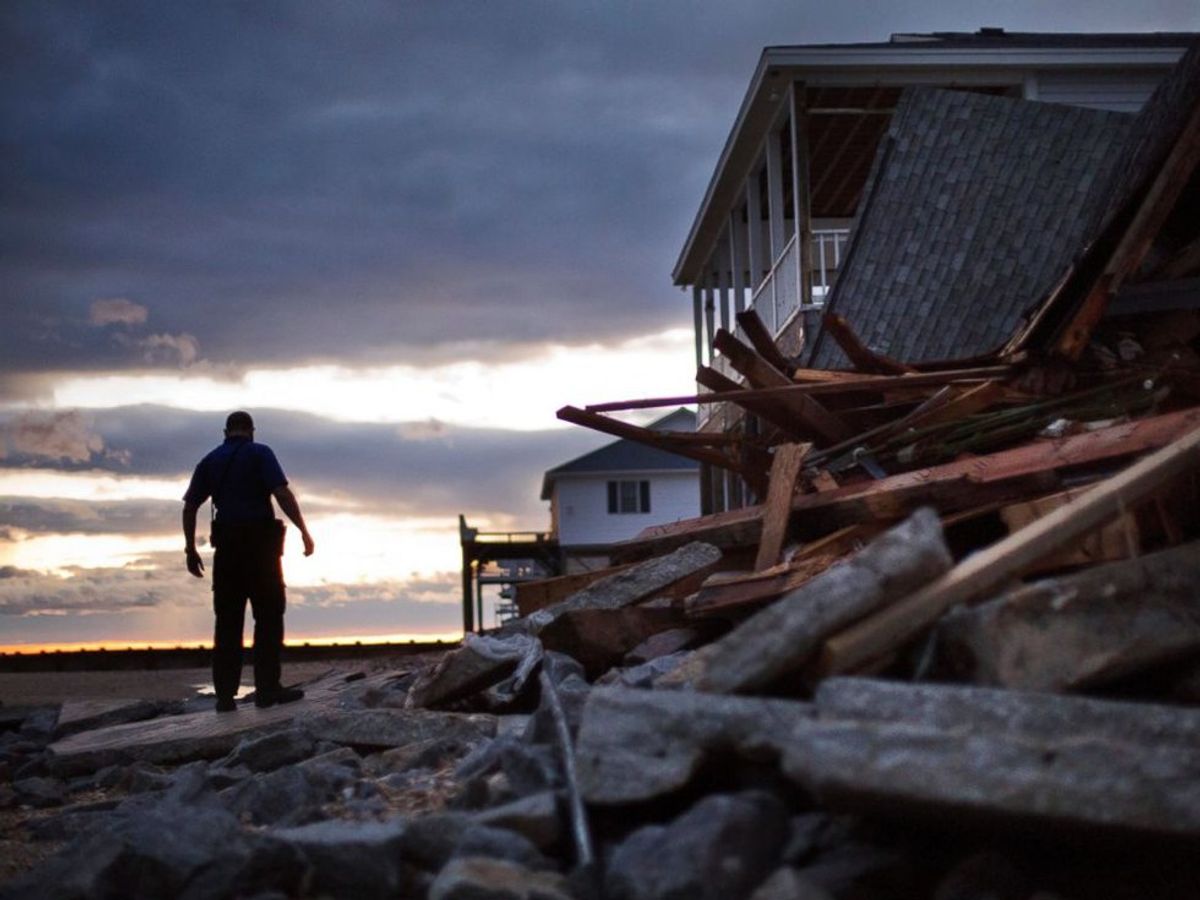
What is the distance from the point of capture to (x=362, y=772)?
5.80 m

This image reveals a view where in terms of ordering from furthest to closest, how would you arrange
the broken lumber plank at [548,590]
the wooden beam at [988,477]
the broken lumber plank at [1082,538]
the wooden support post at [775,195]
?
the wooden support post at [775,195] < the broken lumber plank at [548,590] < the wooden beam at [988,477] < the broken lumber plank at [1082,538]

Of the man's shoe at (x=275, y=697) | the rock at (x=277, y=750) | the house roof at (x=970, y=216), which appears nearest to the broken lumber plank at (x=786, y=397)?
the house roof at (x=970, y=216)

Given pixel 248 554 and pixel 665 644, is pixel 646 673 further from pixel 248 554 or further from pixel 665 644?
pixel 248 554

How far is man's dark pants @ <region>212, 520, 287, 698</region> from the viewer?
29.3 ft

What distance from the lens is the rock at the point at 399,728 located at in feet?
20.8

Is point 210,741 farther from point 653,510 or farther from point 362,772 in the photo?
point 653,510

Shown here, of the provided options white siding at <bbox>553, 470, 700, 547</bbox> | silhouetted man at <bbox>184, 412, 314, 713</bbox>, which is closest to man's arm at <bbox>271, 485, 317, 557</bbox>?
silhouetted man at <bbox>184, 412, 314, 713</bbox>

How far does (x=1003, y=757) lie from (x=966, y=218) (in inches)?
353

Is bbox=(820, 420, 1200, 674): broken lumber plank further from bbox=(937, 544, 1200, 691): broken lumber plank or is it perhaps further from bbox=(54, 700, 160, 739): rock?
bbox=(54, 700, 160, 739): rock

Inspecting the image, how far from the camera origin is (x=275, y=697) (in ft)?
29.3

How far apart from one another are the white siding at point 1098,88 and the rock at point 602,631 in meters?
12.5

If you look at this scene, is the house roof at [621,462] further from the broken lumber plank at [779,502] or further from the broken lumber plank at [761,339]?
the broken lumber plank at [779,502]

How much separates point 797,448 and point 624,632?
1282 mm

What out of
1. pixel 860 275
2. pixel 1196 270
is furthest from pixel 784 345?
pixel 1196 270
